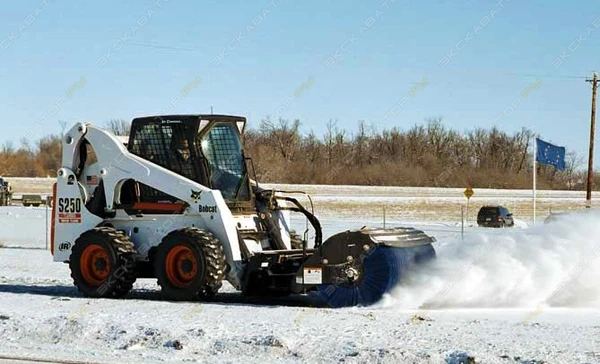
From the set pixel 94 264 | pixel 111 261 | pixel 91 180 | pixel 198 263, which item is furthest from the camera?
pixel 91 180

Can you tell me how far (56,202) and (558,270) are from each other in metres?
7.54

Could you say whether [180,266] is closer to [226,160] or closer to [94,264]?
[94,264]

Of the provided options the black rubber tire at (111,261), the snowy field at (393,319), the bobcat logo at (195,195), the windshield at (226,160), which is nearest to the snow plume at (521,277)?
the snowy field at (393,319)

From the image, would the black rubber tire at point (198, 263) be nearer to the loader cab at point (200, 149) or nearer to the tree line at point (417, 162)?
the loader cab at point (200, 149)

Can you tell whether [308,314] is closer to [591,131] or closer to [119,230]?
[119,230]

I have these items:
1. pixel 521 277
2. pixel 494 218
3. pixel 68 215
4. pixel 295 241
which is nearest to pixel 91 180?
pixel 68 215

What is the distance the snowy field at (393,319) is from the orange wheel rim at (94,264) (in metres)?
0.37

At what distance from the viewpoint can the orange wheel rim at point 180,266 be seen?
1284 centimetres

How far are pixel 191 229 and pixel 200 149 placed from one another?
1.27 meters

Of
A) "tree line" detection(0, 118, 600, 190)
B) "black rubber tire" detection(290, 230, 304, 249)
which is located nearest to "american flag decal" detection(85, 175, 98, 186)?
"black rubber tire" detection(290, 230, 304, 249)

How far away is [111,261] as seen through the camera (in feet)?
43.8

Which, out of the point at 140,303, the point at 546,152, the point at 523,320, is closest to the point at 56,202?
the point at 140,303

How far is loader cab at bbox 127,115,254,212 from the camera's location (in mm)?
13406

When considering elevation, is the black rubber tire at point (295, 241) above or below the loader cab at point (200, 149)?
below
